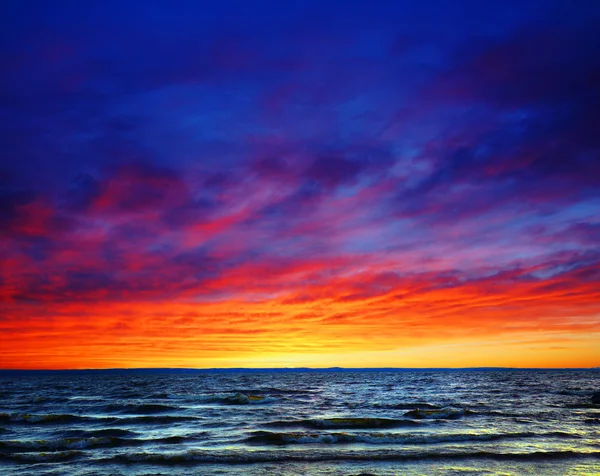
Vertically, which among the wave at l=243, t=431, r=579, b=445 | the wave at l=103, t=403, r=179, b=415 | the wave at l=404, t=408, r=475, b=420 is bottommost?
the wave at l=103, t=403, r=179, b=415

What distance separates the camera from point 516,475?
1716 cm

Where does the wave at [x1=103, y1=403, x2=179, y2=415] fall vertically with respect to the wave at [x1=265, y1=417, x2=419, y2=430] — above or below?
below

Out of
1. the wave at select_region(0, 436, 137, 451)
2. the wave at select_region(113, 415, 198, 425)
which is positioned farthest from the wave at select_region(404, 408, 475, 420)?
the wave at select_region(0, 436, 137, 451)

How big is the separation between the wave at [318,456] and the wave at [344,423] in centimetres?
1066

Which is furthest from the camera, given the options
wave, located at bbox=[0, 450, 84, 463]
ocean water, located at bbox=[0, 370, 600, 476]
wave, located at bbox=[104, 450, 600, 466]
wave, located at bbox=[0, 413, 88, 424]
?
wave, located at bbox=[0, 413, 88, 424]

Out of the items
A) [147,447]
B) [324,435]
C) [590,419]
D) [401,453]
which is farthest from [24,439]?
[590,419]

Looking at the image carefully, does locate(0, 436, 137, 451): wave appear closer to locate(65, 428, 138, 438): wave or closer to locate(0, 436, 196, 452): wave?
locate(0, 436, 196, 452): wave

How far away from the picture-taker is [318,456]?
21.2 metres

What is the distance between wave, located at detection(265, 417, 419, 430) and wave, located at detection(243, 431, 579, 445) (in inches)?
208

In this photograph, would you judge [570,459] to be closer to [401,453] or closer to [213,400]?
[401,453]

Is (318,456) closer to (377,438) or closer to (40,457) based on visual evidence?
(377,438)

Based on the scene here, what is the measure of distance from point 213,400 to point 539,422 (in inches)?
1539

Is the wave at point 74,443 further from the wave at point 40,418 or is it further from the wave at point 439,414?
the wave at point 439,414

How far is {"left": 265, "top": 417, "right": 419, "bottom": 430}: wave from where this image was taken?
32422 mm
